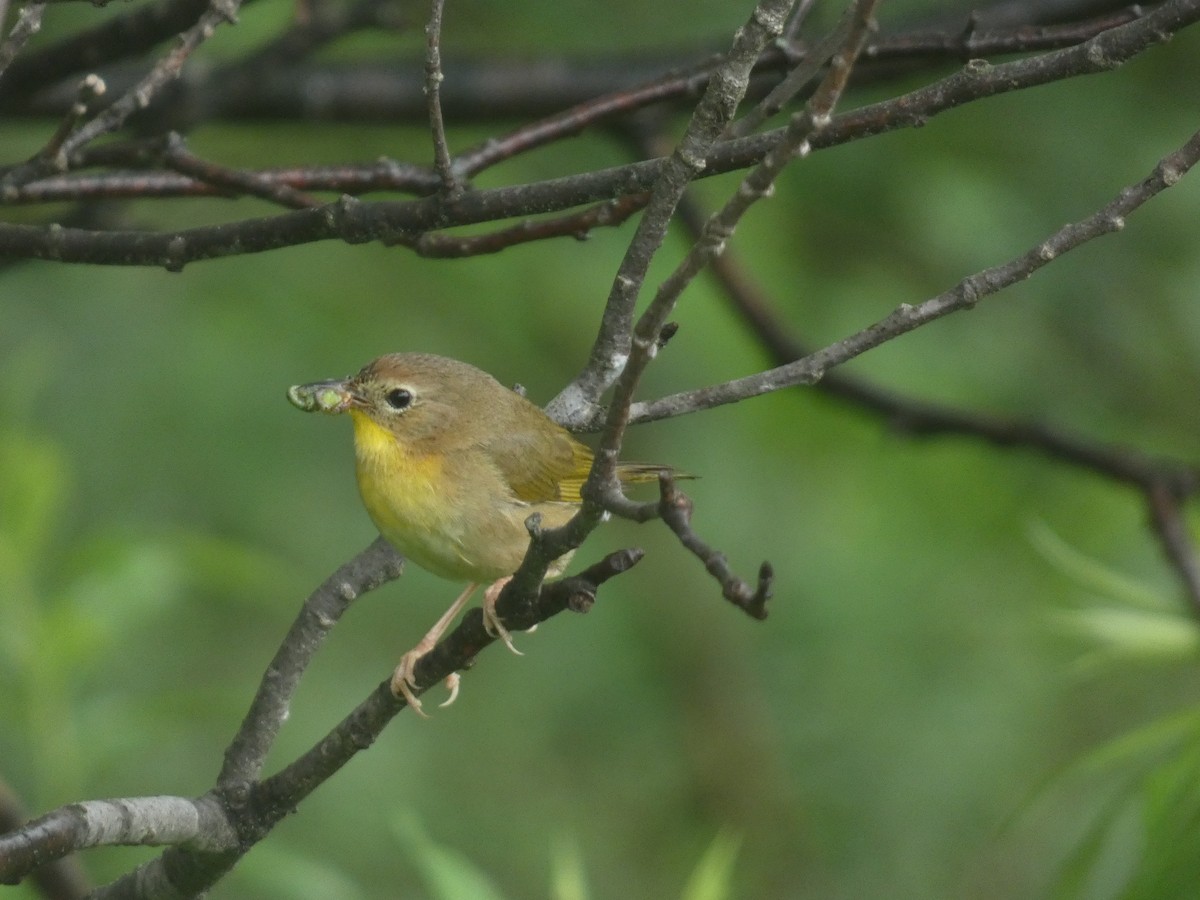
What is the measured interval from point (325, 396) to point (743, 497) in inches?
134

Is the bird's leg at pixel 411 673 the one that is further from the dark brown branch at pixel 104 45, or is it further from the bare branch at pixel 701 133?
the dark brown branch at pixel 104 45

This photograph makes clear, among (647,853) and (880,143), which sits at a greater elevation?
(880,143)

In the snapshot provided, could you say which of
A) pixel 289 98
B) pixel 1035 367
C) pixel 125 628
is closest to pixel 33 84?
pixel 289 98

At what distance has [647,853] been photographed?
772 cm

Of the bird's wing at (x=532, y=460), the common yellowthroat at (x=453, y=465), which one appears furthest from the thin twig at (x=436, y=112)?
the bird's wing at (x=532, y=460)

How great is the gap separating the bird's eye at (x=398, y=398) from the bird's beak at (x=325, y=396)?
0.09 meters

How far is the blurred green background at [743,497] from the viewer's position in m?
6.39

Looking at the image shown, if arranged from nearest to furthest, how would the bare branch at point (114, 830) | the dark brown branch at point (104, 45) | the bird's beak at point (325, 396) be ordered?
1. the bare branch at point (114, 830)
2. the dark brown branch at point (104, 45)
3. the bird's beak at point (325, 396)

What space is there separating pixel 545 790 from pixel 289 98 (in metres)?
4.30

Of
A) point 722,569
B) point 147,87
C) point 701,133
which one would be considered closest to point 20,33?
point 147,87

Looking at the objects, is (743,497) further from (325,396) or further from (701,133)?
(701,133)

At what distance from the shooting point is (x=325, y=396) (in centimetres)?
405

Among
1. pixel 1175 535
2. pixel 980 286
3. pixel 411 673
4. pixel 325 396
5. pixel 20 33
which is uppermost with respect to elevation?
pixel 325 396

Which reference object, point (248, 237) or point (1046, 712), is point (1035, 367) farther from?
point (248, 237)
